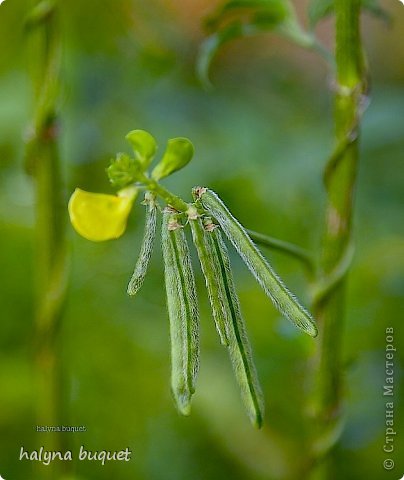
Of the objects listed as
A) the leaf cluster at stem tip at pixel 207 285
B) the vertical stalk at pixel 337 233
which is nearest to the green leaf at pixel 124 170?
the leaf cluster at stem tip at pixel 207 285

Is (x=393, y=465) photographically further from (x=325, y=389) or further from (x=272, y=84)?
(x=272, y=84)

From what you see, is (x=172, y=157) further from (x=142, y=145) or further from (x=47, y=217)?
(x=47, y=217)

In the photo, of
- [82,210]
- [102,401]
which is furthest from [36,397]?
[82,210]

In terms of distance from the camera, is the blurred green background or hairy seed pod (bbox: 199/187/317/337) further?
the blurred green background

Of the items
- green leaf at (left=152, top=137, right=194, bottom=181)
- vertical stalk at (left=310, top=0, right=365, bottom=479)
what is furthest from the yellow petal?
vertical stalk at (left=310, top=0, right=365, bottom=479)

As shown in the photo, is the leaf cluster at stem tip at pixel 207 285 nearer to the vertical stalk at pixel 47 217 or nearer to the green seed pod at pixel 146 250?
the green seed pod at pixel 146 250

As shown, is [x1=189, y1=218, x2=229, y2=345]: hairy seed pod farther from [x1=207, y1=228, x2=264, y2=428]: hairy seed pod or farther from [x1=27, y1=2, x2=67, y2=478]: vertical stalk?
[x1=27, y1=2, x2=67, y2=478]: vertical stalk

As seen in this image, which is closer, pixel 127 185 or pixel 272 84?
pixel 127 185

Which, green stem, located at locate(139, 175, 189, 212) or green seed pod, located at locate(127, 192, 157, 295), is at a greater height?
green stem, located at locate(139, 175, 189, 212)
